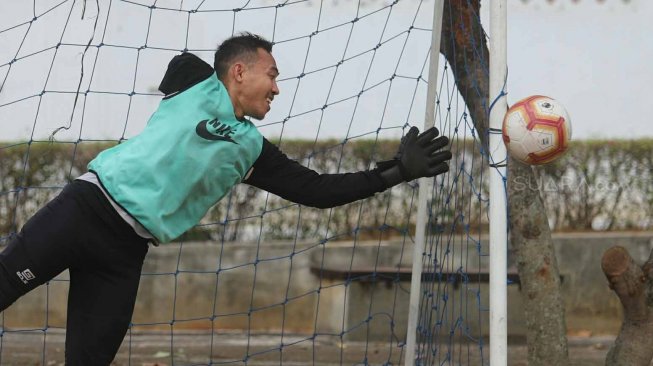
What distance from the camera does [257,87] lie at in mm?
3992

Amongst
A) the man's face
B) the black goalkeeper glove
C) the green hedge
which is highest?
the green hedge

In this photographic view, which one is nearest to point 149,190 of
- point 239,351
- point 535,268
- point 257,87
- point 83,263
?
point 83,263

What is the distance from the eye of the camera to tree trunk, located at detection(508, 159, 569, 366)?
15.9 ft

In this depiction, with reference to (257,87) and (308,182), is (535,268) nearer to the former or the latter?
(308,182)

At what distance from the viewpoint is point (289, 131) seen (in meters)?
9.28

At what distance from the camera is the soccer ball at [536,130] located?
12.2ft

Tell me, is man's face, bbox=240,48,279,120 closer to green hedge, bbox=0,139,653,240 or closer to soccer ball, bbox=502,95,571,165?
soccer ball, bbox=502,95,571,165

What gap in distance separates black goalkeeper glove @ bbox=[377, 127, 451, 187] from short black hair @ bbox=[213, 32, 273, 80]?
26.2 inches

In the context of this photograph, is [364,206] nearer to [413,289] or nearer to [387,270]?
[387,270]

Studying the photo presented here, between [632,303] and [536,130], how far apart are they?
1355mm

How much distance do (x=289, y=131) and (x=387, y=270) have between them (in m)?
1.91

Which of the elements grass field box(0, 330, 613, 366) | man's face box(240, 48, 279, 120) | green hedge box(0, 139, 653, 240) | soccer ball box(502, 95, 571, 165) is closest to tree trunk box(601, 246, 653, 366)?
soccer ball box(502, 95, 571, 165)

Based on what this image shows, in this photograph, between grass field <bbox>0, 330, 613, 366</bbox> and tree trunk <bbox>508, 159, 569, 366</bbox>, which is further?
grass field <bbox>0, 330, 613, 366</bbox>

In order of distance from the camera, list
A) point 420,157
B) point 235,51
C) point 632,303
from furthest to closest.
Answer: point 632,303, point 235,51, point 420,157
